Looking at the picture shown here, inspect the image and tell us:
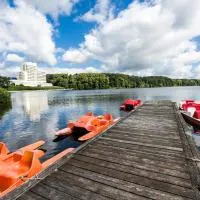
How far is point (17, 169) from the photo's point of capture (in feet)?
26.2

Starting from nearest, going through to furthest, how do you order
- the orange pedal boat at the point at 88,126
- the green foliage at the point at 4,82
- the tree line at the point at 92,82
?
the orange pedal boat at the point at 88,126, the green foliage at the point at 4,82, the tree line at the point at 92,82

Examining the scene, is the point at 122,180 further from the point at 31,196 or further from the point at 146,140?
the point at 146,140

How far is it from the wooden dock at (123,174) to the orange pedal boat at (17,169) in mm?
1651

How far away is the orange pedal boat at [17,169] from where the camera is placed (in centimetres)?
685

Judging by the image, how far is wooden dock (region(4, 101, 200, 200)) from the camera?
13.2 ft

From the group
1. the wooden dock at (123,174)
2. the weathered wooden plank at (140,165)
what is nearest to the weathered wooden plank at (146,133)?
the wooden dock at (123,174)

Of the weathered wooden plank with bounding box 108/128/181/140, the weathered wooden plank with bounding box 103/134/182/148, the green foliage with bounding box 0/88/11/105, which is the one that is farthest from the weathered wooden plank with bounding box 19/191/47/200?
the green foliage with bounding box 0/88/11/105

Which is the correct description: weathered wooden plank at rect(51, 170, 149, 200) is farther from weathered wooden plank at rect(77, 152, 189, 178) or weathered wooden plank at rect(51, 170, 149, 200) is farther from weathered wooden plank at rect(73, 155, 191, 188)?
weathered wooden plank at rect(77, 152, 189, 178)

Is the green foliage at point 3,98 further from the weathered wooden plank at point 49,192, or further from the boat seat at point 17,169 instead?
the weathered wooden plank at point 49,192

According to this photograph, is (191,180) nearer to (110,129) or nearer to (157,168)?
(157,168)

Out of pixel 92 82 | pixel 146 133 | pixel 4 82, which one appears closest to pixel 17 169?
pixel 146 133

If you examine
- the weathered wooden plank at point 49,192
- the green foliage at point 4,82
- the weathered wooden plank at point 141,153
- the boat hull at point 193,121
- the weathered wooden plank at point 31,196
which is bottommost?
the boat hull at point 193,121

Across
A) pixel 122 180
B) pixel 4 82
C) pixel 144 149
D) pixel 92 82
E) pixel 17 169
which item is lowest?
pixel 17 169

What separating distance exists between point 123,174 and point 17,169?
5414mm
